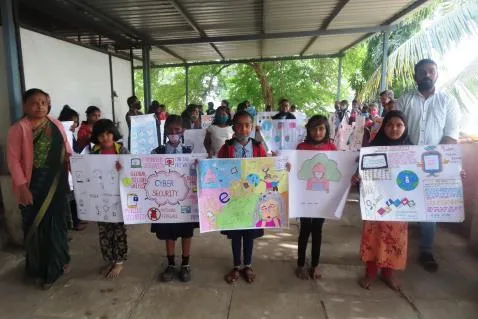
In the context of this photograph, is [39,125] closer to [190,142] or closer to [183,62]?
[190,142]

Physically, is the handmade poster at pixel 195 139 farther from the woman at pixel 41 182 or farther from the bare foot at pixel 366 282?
the bare foot at pixel 366 282

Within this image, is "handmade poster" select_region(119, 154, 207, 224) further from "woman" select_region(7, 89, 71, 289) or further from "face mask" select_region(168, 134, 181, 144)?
"woman" select_region(7, 89, 71, 289)

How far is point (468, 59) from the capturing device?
11555 mm

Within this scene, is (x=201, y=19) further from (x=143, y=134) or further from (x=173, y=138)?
(x=173, y=138)

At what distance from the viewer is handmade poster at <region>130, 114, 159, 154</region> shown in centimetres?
537

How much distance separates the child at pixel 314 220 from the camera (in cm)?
292

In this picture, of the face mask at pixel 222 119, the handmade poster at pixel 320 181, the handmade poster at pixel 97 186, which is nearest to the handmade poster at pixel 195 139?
the face mask at pixel 222 119

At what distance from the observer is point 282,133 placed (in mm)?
5973

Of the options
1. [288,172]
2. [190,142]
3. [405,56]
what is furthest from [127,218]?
[405,56]

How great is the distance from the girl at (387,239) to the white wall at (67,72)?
487cm

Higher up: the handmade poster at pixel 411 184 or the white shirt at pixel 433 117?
the white shirt at pixel 433 117

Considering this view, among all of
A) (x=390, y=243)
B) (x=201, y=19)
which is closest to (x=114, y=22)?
(x=201, y=19)

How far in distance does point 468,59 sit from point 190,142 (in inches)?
440

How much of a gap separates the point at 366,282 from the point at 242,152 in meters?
1.60
